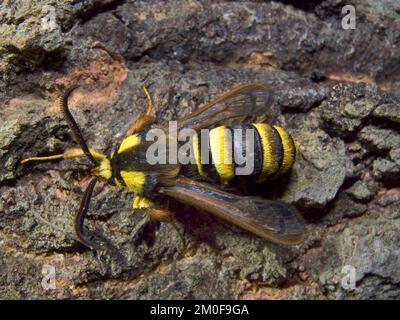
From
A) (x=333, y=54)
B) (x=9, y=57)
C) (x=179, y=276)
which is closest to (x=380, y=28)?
(x=333, y=54)

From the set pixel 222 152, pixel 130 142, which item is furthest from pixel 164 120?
pixel 222 152

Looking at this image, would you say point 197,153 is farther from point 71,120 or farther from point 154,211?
point 71,120

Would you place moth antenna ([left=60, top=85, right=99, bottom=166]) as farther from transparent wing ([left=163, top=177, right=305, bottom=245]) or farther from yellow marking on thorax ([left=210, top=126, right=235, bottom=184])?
yellow marking on thorax ([left=210, top=126, right=235, bottom=184])

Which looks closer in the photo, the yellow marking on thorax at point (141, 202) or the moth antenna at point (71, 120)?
the moth antenna at point (71, 120)

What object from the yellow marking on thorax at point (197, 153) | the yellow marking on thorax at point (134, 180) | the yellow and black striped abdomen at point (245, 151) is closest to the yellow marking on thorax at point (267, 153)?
the yellow and black striped abdomen at point (245, 151)

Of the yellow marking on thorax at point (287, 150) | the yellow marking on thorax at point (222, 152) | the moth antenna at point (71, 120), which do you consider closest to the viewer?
the moth antenna at point (71, 120)

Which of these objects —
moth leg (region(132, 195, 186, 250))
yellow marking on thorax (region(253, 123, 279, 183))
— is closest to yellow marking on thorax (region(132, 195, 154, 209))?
moth leg (region(132, 195, 186, 250))

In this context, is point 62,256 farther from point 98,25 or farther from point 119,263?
point 98,25

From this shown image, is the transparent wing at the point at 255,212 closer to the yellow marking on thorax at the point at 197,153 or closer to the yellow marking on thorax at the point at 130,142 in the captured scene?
the yellow marking on thorax at the point at 197,153
